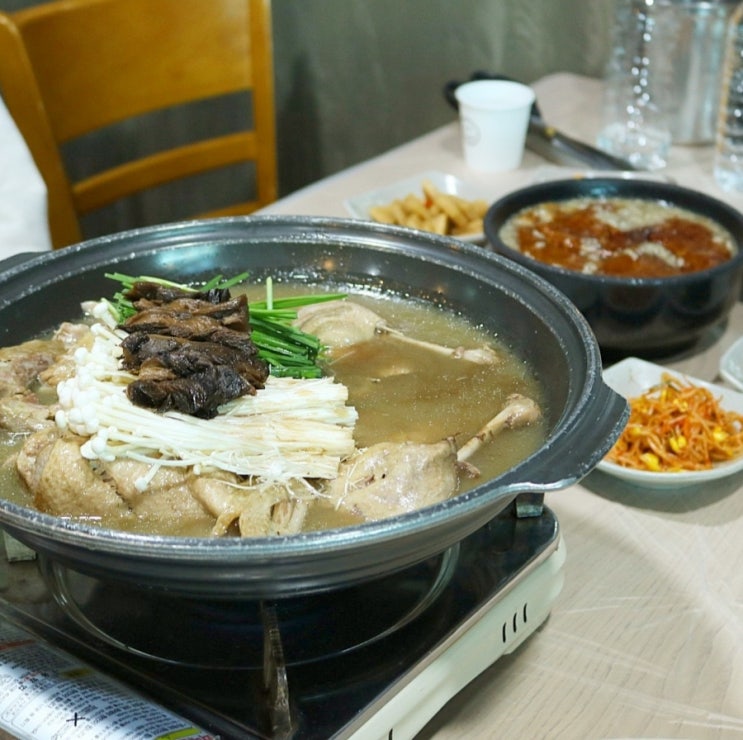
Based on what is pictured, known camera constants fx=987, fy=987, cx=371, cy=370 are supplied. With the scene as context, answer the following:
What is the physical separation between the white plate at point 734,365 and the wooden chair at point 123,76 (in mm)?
1812

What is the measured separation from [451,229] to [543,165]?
0.59m

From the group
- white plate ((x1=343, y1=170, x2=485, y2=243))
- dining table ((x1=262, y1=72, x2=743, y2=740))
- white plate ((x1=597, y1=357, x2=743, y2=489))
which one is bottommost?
dining table ((x1=262, y1=72, x2=743, y2=740))

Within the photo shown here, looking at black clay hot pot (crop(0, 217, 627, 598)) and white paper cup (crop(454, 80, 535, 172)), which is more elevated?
black clay hot pot (crop(0, 217, 627, 598))

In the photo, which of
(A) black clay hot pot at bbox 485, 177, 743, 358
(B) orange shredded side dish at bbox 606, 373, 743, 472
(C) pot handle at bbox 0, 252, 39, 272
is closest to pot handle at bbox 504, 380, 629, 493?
(B) orange shredded side dish at bbox 606, 373, 743, 472

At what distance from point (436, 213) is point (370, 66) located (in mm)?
2110

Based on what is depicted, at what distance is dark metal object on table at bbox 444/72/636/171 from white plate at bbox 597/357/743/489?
91 centimetres

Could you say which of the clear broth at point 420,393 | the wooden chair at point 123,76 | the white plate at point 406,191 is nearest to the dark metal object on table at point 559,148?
the white plate at point 406,191

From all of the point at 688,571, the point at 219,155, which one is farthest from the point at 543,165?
the point at 688,571

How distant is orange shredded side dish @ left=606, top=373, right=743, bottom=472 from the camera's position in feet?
5.36

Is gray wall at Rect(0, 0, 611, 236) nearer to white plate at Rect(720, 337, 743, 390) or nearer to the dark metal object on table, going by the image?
the dark metal object on table

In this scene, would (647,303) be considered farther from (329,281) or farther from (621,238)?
(329,281)

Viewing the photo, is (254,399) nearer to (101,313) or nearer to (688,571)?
(101,313)

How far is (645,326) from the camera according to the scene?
6.09 feet

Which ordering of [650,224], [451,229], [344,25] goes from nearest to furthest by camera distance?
[650,224] < [451,229] < [344,25]
